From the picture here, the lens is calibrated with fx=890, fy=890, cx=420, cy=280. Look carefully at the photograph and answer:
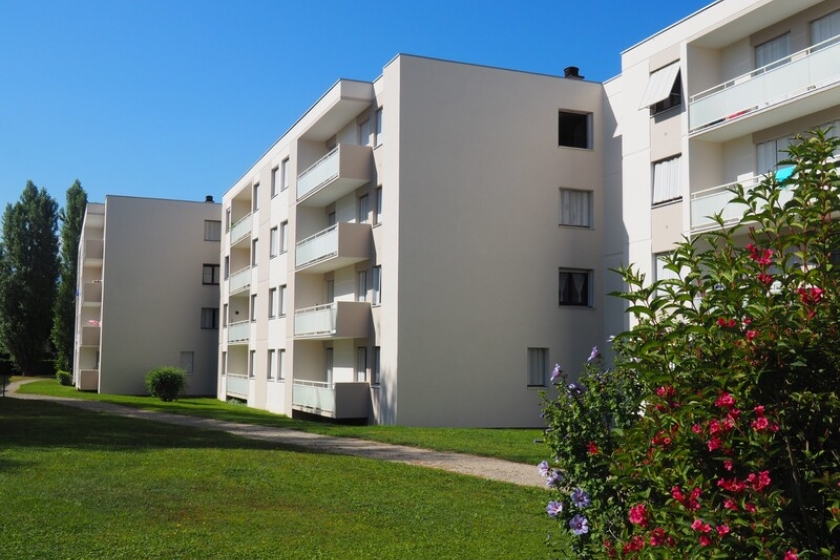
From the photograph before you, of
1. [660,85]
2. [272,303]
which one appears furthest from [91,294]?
[660,85]

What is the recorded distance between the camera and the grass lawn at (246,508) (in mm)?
8484

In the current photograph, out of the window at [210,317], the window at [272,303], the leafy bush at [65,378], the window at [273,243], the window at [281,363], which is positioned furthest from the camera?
the leafy bush at [65,378]

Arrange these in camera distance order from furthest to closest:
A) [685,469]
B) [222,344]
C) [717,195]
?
[222,344]
[717,195]
[685,469]

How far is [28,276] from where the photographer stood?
75500 millimetres

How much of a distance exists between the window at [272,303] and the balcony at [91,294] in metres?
21.1

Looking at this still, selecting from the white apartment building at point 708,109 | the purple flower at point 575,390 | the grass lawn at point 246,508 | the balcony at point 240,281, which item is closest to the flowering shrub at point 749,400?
the purple flower at point 575,390

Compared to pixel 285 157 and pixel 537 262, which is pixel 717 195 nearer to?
pixel 537 262

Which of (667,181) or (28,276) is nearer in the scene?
(667,181)

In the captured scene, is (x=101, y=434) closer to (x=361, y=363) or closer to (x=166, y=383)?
(x=361, y=363)

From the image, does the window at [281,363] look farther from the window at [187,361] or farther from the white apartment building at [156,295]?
the window at [187,361]

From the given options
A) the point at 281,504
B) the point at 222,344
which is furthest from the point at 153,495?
the point at 222,344

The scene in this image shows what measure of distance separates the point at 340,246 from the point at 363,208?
94.2 inches

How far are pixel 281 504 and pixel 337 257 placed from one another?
19147 mm

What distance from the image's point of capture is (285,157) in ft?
127
